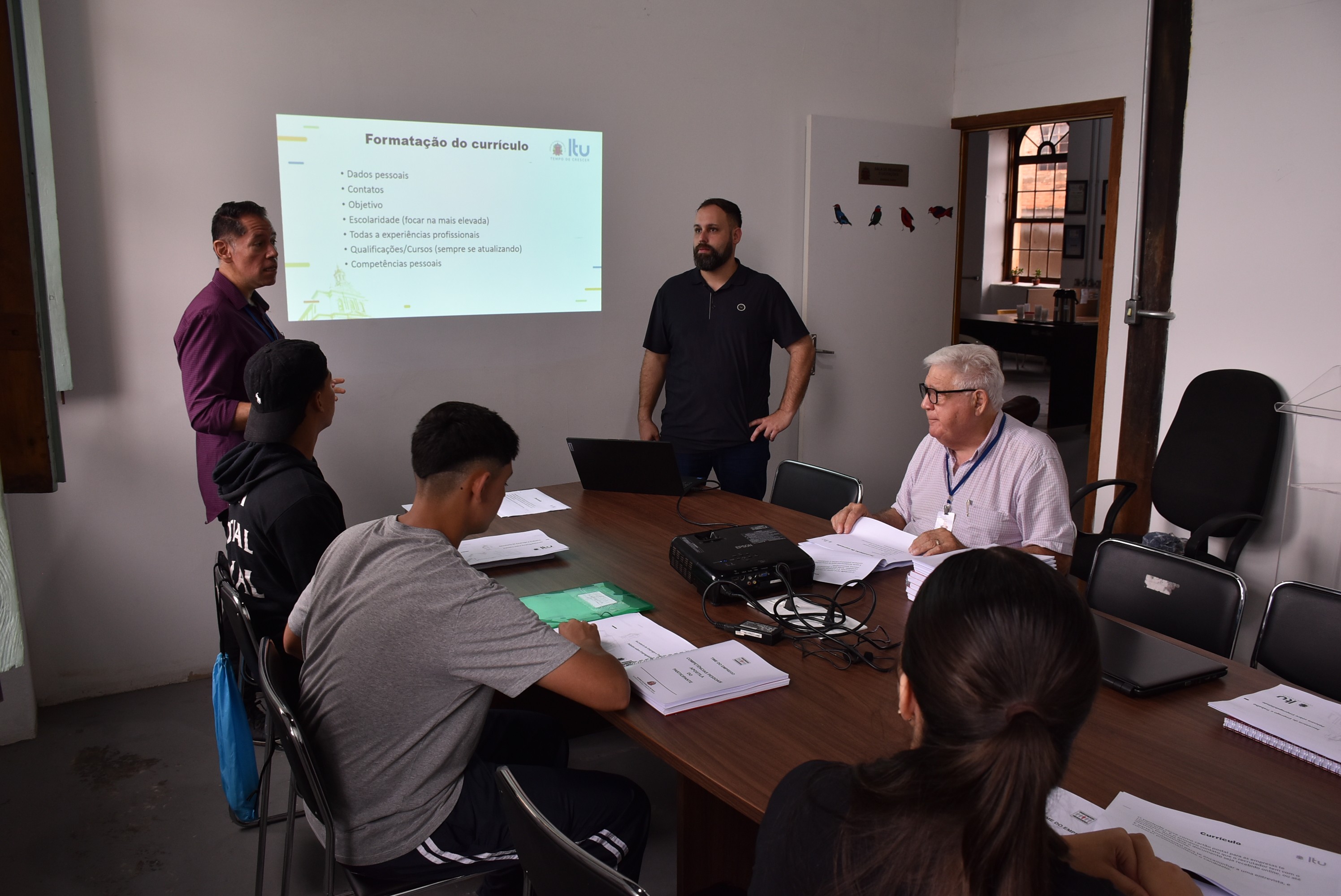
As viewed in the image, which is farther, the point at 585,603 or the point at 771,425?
the point at 771,425

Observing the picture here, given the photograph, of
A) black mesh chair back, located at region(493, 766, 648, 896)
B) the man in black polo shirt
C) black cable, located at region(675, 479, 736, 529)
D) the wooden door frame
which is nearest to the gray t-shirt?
black mesh chair back, located at region(493, 766, 648, 896)

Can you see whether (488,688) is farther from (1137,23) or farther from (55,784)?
(1137,23)

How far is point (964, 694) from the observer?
0.93 meters

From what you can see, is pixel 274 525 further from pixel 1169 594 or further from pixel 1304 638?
pixel 1304 638

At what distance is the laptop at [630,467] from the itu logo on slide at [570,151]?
1617mm

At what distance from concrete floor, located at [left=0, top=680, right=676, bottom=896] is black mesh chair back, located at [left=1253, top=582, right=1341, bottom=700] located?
1.55 meters

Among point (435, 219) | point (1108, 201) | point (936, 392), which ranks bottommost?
point (936, 392)

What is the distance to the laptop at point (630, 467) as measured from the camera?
3.12m

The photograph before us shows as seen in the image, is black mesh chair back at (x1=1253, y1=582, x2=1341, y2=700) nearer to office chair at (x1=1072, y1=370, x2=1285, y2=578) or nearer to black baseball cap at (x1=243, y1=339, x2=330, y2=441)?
office chair at (x1=1072, y1=370, x2=1285, y2=578)

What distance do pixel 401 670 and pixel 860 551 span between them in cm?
129

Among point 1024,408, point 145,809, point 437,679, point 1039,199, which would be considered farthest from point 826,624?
point 1039,199

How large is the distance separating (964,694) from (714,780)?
631mm

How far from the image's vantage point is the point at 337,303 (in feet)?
12.5

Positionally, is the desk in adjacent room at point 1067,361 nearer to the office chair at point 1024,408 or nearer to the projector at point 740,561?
the office chair at point 1024,408
